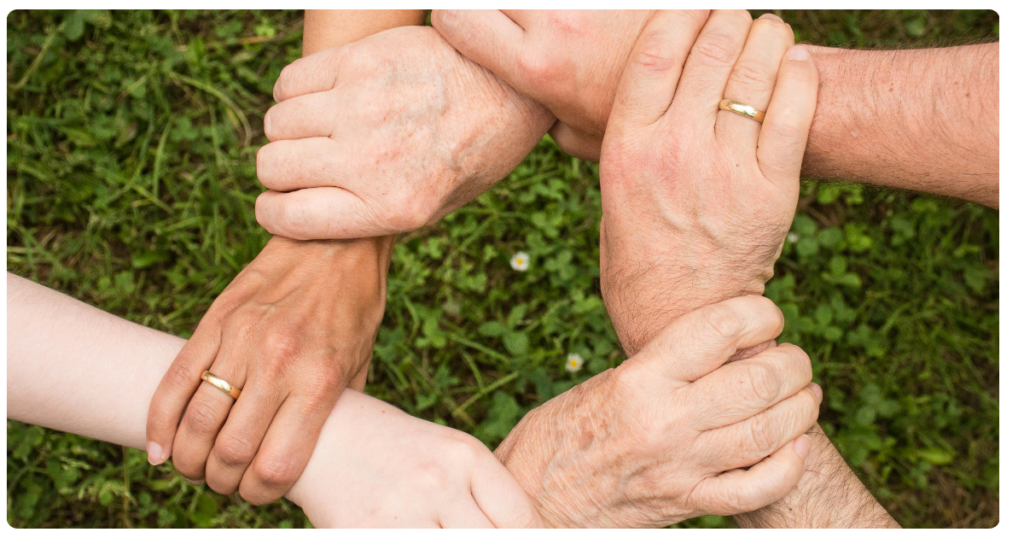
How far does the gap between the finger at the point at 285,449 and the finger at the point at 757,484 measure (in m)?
1.11

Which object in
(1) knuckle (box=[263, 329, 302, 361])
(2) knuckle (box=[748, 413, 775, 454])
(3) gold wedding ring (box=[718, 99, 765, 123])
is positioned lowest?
(1) knuckle (box=[263, 329, 302, 361])

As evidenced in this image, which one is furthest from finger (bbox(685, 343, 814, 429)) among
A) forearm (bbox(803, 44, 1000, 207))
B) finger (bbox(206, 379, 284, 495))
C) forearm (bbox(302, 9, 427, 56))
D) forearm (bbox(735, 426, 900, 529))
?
forearm (bbox(302, 9, 427, 56))

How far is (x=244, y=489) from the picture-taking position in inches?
74.3

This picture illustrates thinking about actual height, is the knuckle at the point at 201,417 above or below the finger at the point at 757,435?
below

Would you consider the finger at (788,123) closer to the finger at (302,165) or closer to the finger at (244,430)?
the finger at (302,165)

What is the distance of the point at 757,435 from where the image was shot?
5.62ft

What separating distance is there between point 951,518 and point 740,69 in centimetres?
239

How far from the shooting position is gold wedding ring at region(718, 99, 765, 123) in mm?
1750

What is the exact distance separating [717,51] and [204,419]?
1.78m

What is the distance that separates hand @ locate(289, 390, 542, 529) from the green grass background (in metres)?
0.92

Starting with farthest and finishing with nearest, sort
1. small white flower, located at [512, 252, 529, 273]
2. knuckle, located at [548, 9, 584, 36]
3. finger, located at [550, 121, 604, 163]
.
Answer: small white flower, located at [512, 252, 529, 273] → finger, located at [550, 121, 604, 163] → knuckle, located at [548, 9, 584, 36]

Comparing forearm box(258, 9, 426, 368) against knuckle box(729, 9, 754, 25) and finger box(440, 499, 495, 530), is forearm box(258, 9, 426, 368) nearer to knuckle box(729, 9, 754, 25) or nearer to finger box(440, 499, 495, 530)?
finger box(440, 499, 495, 530)

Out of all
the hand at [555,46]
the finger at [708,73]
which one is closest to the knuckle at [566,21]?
the hand at [555,46]

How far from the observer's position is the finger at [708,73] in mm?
1790
